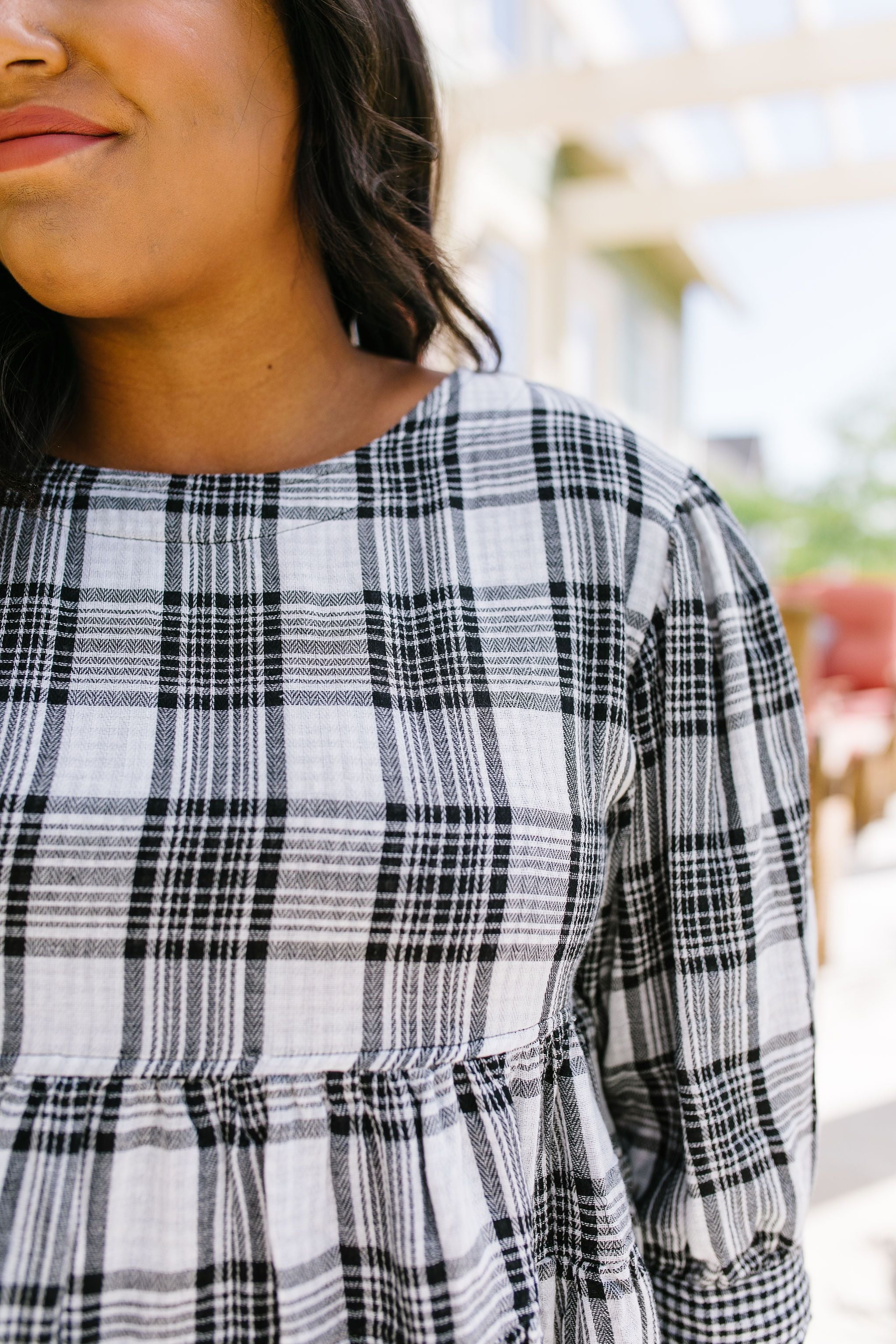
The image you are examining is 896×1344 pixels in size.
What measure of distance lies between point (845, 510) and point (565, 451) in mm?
26808

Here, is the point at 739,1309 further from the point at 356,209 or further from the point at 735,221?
the point at 735,221

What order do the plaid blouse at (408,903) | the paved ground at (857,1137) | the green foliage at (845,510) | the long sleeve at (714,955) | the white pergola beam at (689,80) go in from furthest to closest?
the green foliage at (845,510)
the white pergola beam at (689,80)
the paved ground at (857,1137)
the long sleeve at (714,955)
the plaid blouse at (408,903)

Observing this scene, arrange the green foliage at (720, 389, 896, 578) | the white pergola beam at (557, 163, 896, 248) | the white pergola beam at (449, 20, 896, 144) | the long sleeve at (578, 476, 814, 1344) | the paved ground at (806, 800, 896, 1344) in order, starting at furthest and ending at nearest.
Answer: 1. the green foliage at (720, 389, 896, 578)
2. the white pergola beam at (557, 163, 896, 248)
3. the white pergola beam at (449, 20, 896, 144)
4. the paved ground at (806, 800, 896, 1344)
5. the long sleeve at (578, 476, 814, 1344)

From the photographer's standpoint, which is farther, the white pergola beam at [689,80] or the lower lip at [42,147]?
the white pergola beam at [689,80]

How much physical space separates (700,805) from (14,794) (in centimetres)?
47

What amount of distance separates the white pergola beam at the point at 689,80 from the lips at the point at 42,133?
4.61 metres

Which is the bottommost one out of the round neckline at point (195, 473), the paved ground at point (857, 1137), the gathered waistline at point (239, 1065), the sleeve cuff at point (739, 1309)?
the paved ground at point (857, 1137)

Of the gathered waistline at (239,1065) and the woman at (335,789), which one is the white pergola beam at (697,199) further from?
the gathered waistline at (239,1065)

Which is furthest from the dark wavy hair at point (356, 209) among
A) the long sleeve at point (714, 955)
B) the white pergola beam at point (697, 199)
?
the white pergola beam at point (697, 199)

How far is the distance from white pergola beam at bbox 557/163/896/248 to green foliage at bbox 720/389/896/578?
17244 millimetres

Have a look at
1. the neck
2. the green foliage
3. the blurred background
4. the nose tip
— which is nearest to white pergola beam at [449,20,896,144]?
the blurred background

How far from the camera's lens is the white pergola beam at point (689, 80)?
4742 millimetres

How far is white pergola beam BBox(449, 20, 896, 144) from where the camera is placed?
15.6ft

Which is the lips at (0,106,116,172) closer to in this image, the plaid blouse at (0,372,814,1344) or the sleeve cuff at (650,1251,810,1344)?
the plaid blouse at (0,372,814,1344)
